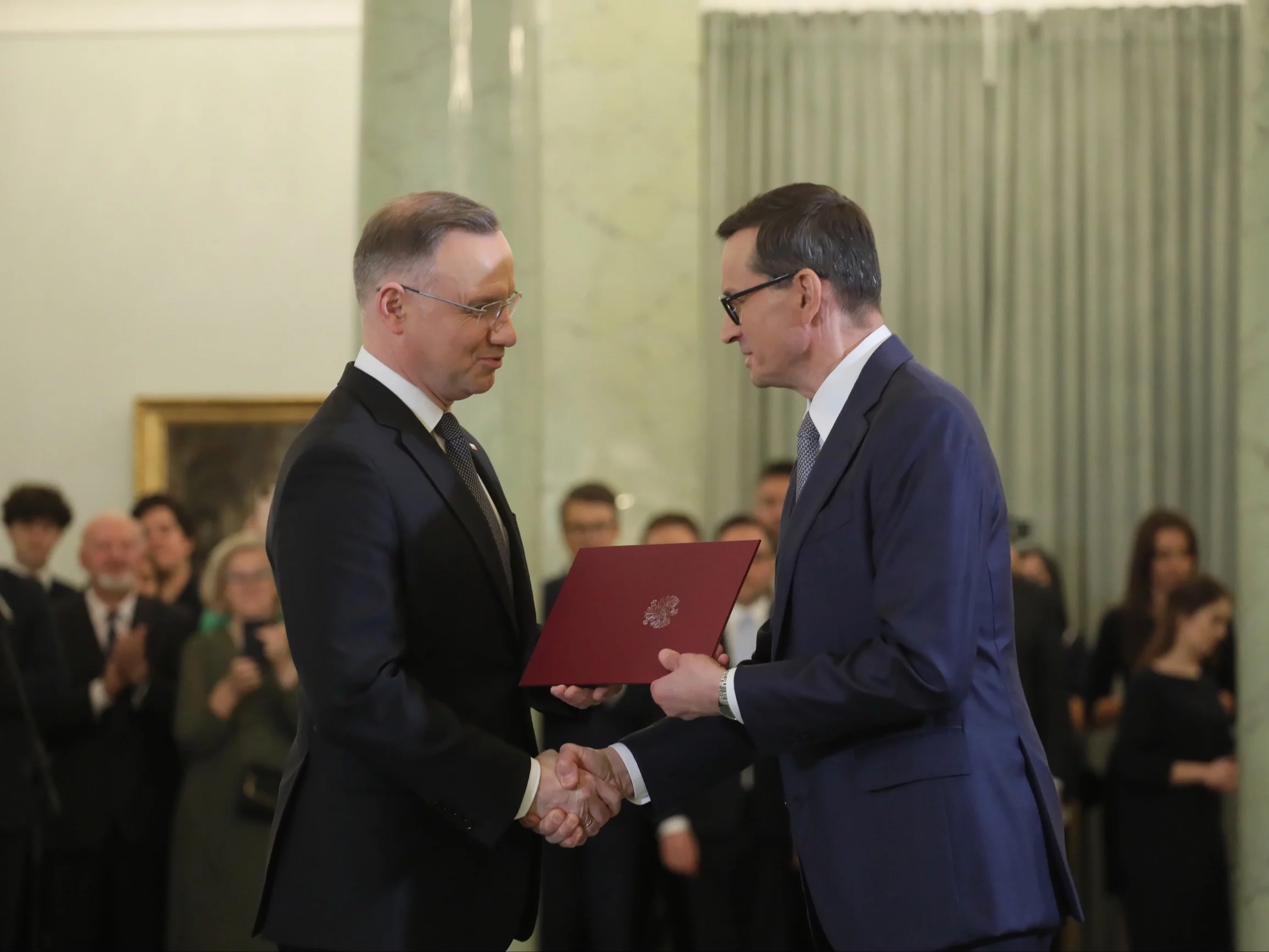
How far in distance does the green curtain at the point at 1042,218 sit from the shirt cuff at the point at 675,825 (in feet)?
11.5

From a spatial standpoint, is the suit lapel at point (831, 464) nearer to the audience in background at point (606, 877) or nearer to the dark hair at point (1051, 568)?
the audience in background at point (606, 877)

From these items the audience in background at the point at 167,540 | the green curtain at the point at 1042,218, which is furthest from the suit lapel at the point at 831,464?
the green curtain at the point at 1042,218

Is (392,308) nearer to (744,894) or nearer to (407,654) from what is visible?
(407,654)

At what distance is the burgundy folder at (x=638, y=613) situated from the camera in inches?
108

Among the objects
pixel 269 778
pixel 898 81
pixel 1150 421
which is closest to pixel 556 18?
pixel 898 81

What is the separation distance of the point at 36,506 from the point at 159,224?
293cm

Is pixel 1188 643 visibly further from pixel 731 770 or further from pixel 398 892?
pixel 398 892

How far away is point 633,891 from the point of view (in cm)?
536

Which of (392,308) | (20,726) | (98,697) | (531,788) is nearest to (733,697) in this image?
(531,788)

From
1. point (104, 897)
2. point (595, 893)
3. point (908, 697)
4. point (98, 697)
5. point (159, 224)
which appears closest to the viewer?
point (908, 697)

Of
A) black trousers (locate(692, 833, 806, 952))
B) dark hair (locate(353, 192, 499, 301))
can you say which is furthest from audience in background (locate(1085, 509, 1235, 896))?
dark hair (locate(353, 192, 499, 301))

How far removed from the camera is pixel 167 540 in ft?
24.1

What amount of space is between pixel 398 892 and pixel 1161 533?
205 inches

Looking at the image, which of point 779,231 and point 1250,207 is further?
point 1250,207
